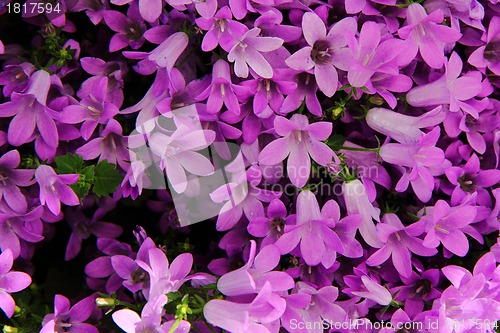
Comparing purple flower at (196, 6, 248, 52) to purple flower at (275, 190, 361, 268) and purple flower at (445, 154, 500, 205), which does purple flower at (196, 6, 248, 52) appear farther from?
purple flower at (445, 154, 500, 205)

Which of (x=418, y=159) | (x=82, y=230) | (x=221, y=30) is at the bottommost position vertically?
(x=82, y=230)

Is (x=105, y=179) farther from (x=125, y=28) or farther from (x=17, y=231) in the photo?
(x=125, y=28)

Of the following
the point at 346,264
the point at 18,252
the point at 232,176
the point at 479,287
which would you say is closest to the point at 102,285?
the point at 18,252

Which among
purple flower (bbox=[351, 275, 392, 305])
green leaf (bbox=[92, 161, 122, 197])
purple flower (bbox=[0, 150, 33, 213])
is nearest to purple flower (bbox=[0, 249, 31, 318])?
purple flower (bbox=[0, 150, 33, 213])

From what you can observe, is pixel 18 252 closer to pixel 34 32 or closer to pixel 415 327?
pixel 34 32

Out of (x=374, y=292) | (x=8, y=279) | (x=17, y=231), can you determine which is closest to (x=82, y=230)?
(x=17, y=231)
